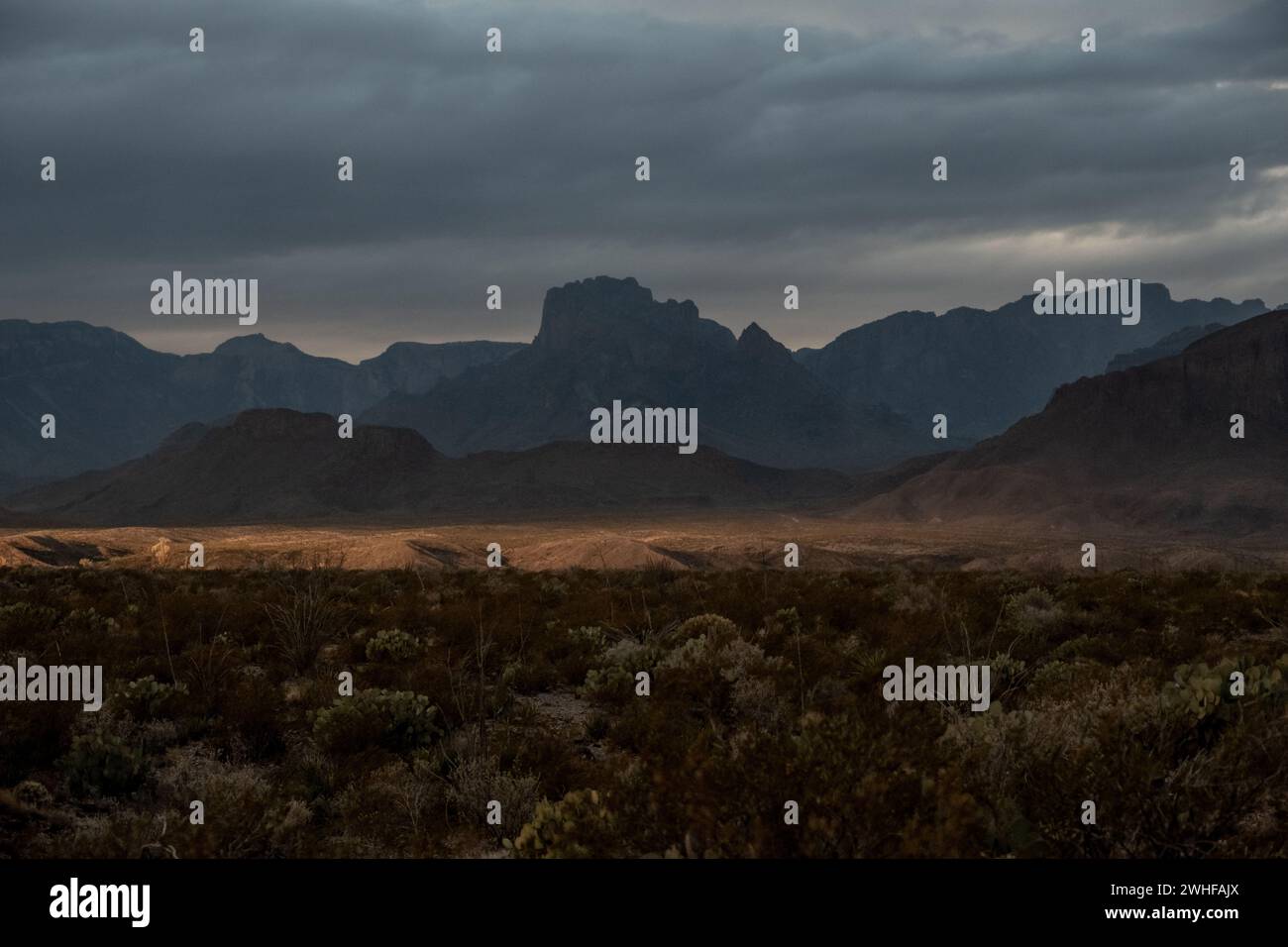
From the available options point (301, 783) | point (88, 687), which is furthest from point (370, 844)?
point (88, 687)

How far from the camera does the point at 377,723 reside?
29.1ft

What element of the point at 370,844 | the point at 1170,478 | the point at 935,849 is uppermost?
the point at 1170,478

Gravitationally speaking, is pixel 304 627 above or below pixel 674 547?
below

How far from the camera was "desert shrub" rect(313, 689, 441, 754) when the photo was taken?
8719mm

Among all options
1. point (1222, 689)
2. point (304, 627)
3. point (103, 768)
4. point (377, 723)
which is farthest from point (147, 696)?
point (1222, 689)

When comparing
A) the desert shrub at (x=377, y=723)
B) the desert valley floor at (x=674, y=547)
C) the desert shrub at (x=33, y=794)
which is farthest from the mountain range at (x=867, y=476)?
the desert shrub at (x=33, y=794)

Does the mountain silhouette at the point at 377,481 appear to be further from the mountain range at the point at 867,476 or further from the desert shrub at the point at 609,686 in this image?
the desert shrub at the point at 609,686

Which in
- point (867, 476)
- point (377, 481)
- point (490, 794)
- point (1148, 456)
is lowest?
point (490, 794)

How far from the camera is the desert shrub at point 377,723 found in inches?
343

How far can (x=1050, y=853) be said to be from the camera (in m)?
5.16

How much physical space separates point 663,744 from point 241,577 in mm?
22454

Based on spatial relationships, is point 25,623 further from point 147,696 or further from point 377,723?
point 377,723

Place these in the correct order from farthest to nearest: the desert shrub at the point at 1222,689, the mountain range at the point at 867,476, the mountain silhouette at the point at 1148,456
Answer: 1. the mountain range at the point at 867,476
2. the mountain silhouette at the point at 1148,456
3. the desert shrub at the point at 1222,689
